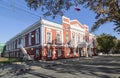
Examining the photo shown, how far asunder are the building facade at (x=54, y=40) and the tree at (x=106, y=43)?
13077mm

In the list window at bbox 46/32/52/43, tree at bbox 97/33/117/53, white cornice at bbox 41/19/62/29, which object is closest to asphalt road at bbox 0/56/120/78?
window at bbox 46/32/52/43

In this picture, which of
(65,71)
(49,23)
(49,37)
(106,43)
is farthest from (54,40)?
(106,43)

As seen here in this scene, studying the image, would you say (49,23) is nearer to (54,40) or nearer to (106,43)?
(54,40)

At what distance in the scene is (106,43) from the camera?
178 feet

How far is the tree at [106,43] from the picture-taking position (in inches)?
2108

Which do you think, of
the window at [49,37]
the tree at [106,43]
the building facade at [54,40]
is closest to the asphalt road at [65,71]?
the building facade at [54,40]

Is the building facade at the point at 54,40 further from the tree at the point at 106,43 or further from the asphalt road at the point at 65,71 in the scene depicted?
the tree at the point at 106,43

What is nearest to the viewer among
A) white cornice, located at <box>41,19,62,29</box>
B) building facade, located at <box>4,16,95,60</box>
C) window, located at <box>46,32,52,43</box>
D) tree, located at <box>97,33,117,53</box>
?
white cornice, located at <box>41,19,62,29</box>

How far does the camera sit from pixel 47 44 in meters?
31.1

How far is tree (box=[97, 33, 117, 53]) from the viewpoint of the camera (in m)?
53.5

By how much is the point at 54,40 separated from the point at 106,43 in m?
26.7

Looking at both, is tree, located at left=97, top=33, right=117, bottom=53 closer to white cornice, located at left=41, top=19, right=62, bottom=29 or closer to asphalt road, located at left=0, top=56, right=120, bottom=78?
white cornice, located at left=41, top=19, right=62, bottom=29

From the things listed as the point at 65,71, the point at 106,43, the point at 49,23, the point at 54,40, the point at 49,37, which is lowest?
the point at 65,71

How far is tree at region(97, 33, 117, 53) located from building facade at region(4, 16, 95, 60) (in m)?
13.1
